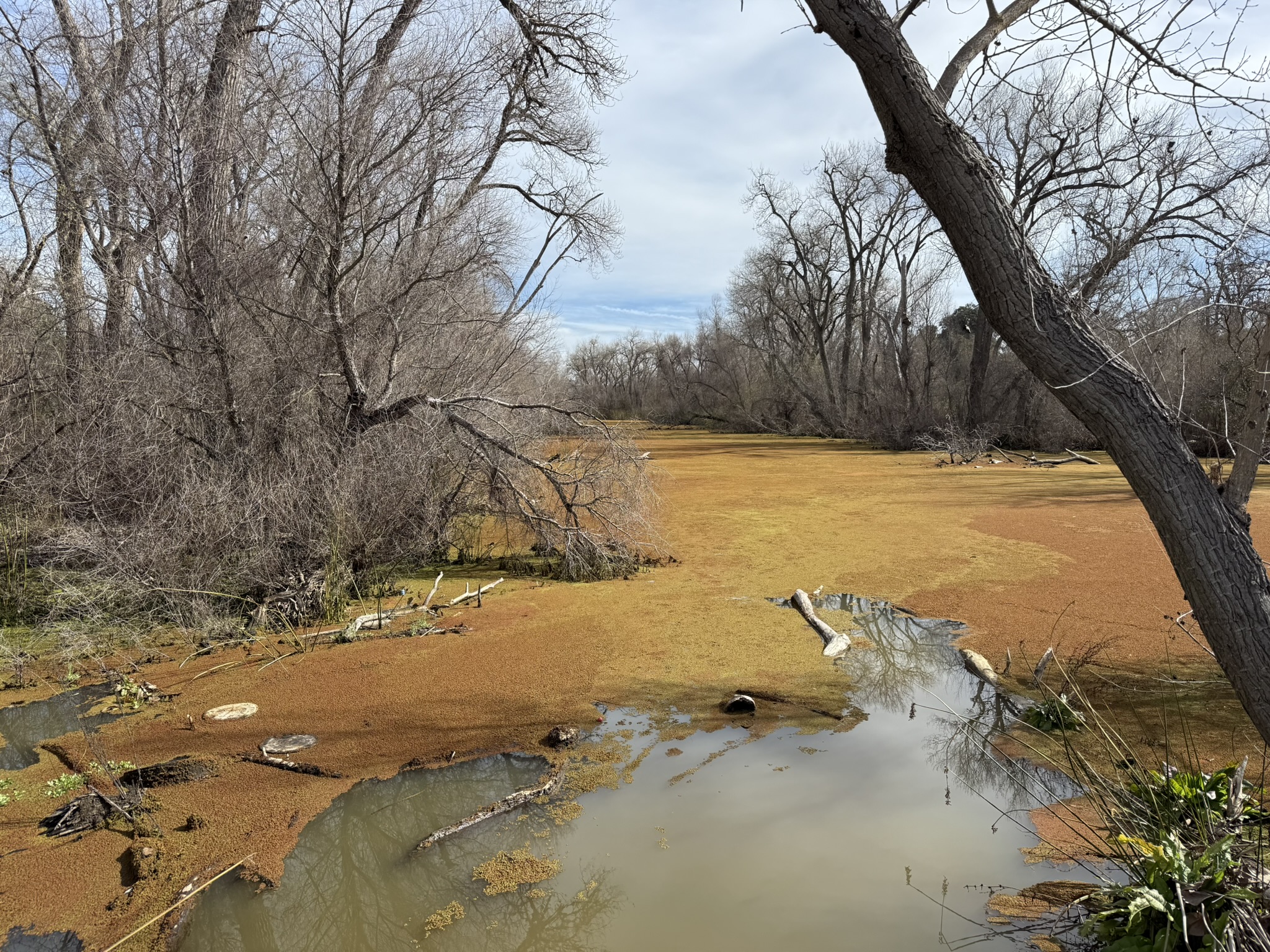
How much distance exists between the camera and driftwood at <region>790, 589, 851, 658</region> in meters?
6.33

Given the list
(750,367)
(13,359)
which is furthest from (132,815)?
(750,367)

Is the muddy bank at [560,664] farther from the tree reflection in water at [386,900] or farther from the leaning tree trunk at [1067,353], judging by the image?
the leaning tree trunk at [1067,353]

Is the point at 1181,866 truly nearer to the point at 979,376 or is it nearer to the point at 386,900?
the point at 386,900

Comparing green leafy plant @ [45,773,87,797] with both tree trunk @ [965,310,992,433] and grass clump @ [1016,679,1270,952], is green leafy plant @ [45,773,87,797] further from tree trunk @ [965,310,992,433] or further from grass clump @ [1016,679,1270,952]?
tree trunk @ [965,310,992,433]

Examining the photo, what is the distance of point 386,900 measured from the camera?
340 centimetres

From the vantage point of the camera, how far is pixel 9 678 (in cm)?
604

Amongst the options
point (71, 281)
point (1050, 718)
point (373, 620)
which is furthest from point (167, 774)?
point (71, 281)

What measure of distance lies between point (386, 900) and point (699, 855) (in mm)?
1372

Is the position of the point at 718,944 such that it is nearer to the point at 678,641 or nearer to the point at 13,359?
the point at 678,641

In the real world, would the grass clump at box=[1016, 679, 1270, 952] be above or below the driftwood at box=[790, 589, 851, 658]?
above

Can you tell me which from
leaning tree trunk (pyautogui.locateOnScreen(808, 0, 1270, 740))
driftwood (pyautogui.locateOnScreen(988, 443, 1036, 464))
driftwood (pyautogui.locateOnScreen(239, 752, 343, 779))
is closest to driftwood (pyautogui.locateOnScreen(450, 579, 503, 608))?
driftwood (pyautogui.locateOnScreen(239, 752, 343, 779))

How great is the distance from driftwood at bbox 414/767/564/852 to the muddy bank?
19.3 inches

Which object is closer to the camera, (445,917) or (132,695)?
(445,917)

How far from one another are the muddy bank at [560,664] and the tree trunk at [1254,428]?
182 cm
